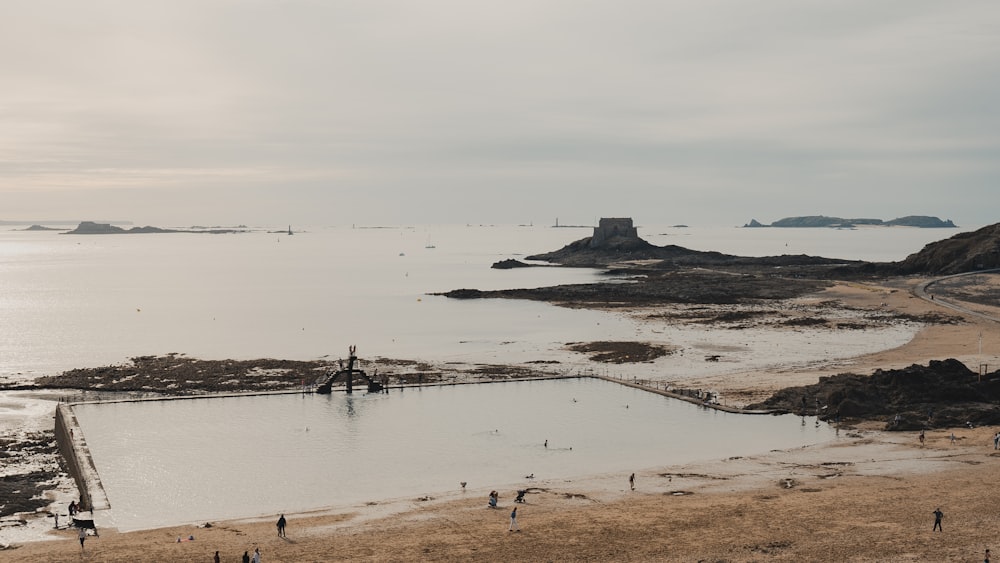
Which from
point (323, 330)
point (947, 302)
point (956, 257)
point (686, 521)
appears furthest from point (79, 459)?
point (956, 257)

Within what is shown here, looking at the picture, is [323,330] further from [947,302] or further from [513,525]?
[947,302]

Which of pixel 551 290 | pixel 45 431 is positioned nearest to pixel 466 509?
pixel 45 431

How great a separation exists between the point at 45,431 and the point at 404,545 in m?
29.6

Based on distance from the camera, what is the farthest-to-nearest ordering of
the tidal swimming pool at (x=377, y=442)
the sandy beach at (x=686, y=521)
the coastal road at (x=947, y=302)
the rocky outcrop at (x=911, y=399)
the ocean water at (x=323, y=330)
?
the coastal road at (x=947, y=302) < the ocean water at (x=323, y=330) < the rocky outcrop at (x=911, y=399) < the tidal swimming pool at (x=377, y=442) < the sandy beach at (x=686, y=521)

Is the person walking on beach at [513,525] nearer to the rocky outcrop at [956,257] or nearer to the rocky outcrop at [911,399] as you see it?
the rocky outcrop at [911,399]

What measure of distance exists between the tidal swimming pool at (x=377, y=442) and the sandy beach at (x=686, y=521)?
8.14 ft

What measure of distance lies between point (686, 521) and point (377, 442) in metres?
19.3

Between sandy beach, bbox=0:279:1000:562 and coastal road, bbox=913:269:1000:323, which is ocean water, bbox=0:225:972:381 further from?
sandy beach, bbox=0:279:1000:562

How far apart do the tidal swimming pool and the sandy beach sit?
8.14ft

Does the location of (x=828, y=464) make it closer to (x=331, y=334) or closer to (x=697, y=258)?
(x=331, y=334)

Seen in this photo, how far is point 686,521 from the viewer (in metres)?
31.2

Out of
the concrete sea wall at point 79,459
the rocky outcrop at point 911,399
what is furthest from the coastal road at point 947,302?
the concrete sea wall at point 79,459

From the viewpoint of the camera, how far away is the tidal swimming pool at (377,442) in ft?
121

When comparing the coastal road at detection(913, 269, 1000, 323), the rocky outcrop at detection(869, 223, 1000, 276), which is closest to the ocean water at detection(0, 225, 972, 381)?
the coastal road at detection(913, 269, 1000, 323)
